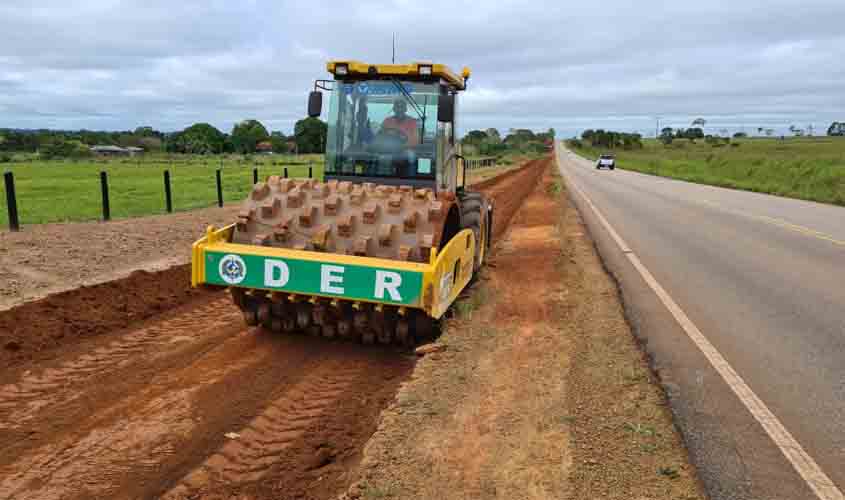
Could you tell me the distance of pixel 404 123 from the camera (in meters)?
7.09

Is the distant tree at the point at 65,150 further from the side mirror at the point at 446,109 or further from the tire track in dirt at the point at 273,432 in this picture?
the tire track in dirt at the point at 273,432

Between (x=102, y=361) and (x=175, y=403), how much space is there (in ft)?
4.26

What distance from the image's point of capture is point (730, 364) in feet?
17.4

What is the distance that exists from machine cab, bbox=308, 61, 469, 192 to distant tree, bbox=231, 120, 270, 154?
7366 cm

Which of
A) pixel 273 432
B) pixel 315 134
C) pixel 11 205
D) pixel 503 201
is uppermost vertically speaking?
pixel 315 134

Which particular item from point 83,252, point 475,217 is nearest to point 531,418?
point 475,217

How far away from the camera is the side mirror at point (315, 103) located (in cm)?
692

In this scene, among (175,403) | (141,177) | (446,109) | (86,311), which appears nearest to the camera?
(175,403)

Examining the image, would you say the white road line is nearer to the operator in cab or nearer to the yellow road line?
the operator in cab

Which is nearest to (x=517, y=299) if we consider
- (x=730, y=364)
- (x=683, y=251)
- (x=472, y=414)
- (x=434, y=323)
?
(x=434, y=323)

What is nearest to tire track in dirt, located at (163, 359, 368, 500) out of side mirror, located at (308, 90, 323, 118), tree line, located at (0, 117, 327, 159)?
side mirror, located at (308, 90, 323, 118)

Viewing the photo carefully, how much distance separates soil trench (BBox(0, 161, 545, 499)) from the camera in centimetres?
367

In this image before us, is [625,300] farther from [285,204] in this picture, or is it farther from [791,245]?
[791,245]

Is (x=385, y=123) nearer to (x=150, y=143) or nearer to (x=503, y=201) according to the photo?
(x=503, y=201)
